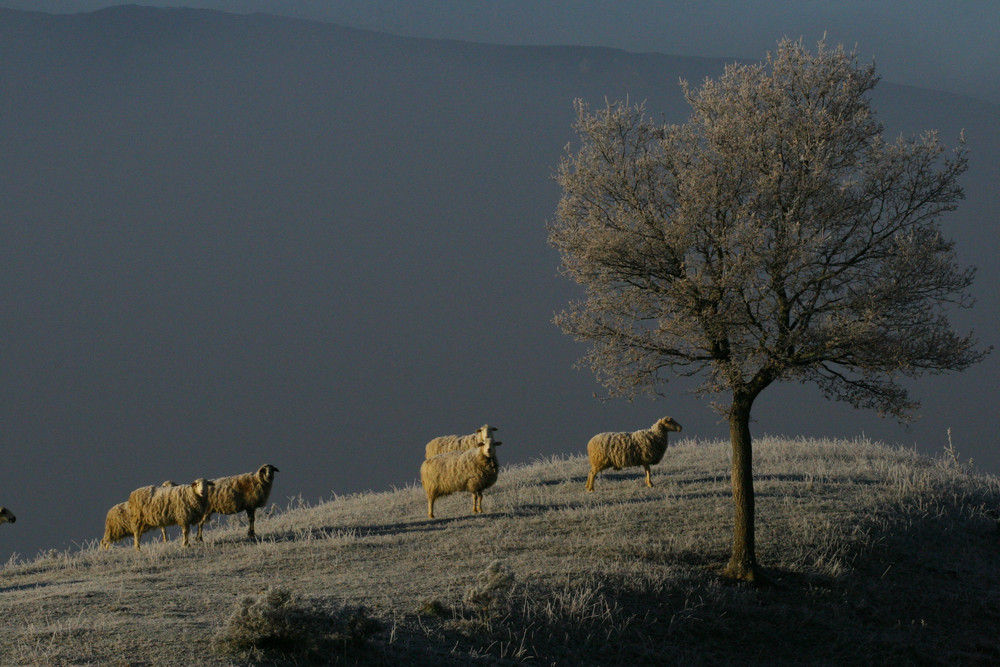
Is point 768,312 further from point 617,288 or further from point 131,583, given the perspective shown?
point 131,583

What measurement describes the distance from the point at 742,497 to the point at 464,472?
7035 millimetres

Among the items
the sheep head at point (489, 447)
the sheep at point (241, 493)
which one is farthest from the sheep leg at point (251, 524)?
the sheep head at point (489, 447)

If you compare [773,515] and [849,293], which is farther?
[773,515]

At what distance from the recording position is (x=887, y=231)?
18641 mm

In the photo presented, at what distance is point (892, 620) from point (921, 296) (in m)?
6.22

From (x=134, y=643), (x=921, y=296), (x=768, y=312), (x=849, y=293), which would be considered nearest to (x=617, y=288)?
(x=768, y=312)

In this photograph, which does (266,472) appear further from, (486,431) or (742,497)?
(742,497)

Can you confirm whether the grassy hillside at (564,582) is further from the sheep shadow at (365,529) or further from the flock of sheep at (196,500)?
the flock of sheep at (196,500)

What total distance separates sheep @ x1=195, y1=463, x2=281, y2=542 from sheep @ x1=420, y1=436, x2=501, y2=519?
148 inches

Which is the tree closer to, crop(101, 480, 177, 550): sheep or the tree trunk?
the tree trunk

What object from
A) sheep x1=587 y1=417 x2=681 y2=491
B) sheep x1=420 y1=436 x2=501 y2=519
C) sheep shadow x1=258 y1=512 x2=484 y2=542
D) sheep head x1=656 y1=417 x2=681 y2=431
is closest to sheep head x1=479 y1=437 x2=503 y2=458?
sheep x1=420 y1=436 x2=501 y2=519

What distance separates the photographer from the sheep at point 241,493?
22469 millimetres

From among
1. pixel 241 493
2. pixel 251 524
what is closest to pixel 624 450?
pixel 251 524

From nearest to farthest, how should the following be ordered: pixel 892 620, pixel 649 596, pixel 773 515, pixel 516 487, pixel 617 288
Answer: pixel 649 596
pixel 892 620
pixel 617 288
pixel 773 515
pixel 516 487
